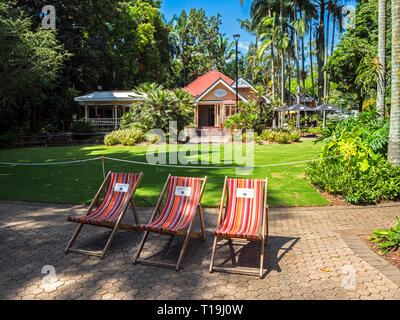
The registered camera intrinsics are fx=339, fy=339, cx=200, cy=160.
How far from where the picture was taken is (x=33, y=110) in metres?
29.5

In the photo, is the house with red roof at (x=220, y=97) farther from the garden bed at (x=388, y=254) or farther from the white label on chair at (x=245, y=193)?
the garden bed at (x=388, y=254)

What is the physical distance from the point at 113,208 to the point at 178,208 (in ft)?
4.00

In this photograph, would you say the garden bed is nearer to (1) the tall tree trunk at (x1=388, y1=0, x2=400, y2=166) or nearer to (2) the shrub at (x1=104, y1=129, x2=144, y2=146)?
(1) the tall tree trunk at (x1=388, y1=0, x2=400, y2=166)

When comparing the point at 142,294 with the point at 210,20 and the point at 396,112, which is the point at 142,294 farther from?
the point at 210,20

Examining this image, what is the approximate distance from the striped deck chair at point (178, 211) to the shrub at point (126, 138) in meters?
14.9

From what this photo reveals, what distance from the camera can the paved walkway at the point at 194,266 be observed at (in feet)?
13.9

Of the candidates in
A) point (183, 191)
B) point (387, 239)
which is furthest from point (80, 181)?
point (387, 239)

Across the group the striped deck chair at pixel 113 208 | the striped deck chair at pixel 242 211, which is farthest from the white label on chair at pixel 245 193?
the striped deck chair at pixel 113 208

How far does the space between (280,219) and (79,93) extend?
2930 centimetres

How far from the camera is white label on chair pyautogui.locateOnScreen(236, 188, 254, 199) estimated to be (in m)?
5.77

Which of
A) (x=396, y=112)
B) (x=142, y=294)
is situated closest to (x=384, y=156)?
(x=396, y=112)

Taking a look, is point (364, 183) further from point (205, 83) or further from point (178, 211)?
point (205, 83)

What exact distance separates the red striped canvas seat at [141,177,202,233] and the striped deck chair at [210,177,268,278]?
545 mm
